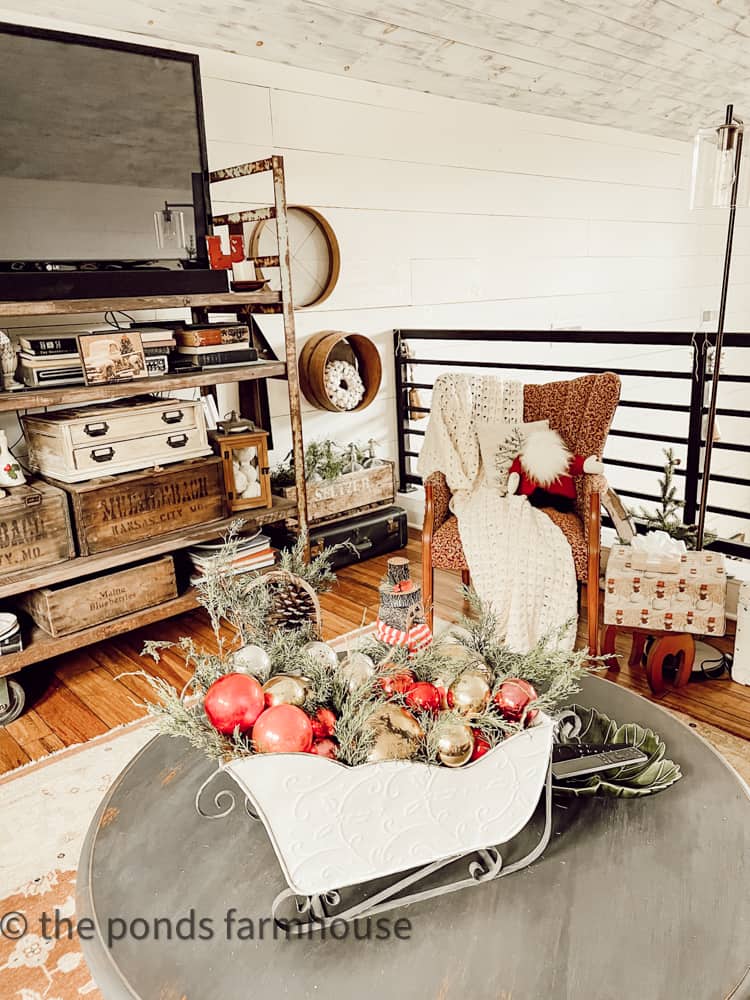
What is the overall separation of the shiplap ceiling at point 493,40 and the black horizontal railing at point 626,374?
124cm

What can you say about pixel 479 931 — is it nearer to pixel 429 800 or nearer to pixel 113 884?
pixel 429 800

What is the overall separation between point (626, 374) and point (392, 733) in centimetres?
222

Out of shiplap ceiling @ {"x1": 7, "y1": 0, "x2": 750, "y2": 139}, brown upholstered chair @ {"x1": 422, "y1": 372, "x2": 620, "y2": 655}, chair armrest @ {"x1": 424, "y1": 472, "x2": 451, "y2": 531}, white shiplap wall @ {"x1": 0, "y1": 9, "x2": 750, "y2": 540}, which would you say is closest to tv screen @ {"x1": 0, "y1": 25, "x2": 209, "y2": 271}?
shiplap ceiling @ {"x1": 7, "y1": 0, "x2": 750, "y2": 139}

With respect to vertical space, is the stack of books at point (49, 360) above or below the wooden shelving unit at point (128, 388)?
above

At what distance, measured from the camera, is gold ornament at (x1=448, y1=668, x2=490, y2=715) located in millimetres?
1038

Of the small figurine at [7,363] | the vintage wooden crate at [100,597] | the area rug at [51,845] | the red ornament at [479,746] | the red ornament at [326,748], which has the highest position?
the small figurine at [7,363]

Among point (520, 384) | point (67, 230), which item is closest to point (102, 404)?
point (67, 230)

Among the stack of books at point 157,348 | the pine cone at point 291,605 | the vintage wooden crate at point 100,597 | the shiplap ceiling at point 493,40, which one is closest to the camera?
the pine cone at point 291,605

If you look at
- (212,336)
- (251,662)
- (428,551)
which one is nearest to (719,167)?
(428,551)

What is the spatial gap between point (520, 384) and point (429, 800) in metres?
1.91

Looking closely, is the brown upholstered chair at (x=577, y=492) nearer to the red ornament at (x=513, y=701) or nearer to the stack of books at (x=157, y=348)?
the stack of books at (x=157, y=348)

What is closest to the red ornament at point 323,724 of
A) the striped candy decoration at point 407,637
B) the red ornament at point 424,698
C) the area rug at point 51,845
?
the red ornament at point 424,698

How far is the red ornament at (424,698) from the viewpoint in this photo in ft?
3.46

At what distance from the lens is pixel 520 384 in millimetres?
2607
